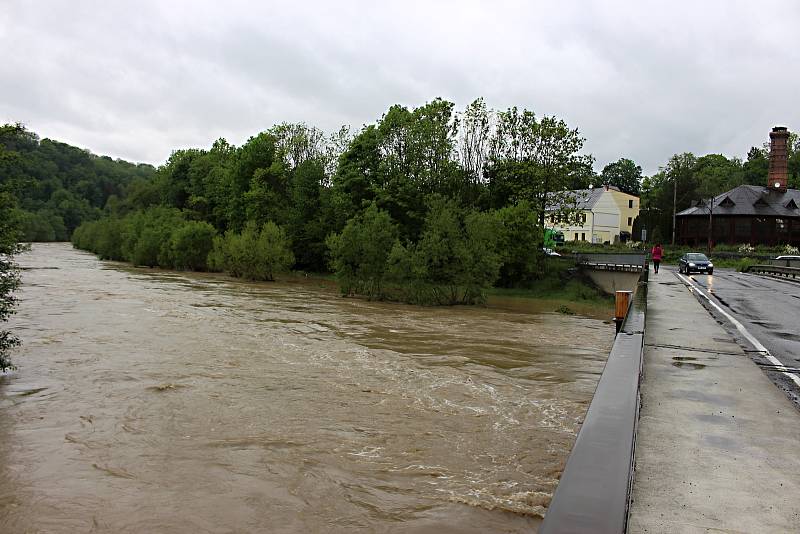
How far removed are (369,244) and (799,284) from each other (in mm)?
24517

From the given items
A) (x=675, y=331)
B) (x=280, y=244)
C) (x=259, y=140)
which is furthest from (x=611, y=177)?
(x=675, y=331)

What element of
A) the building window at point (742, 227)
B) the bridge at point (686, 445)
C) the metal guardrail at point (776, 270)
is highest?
the building window at point (742, 227)

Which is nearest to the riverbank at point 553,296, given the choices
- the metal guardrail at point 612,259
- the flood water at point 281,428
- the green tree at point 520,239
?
the green tree at point 520,239

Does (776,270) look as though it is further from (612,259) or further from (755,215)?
(755,215)

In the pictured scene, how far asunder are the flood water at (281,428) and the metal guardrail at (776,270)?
80.7 ft

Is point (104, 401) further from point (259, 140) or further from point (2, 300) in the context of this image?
point (259, 140)

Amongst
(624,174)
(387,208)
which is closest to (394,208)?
(387,208)

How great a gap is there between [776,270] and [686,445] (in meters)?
42.7

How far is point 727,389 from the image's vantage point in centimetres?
836

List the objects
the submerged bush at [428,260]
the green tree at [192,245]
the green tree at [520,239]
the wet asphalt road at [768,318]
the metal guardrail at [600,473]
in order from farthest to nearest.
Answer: the green tree at [192,245] → the green tree at [520,239] → the submerged bush at [428,260] → the wet asphalt road at [768,318] → the metal guardrail at [600,473]

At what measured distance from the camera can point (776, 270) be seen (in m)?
42.0

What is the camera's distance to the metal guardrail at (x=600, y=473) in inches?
106

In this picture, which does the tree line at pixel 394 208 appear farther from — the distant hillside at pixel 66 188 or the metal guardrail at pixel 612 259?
the distant hillside at pixel 66 188

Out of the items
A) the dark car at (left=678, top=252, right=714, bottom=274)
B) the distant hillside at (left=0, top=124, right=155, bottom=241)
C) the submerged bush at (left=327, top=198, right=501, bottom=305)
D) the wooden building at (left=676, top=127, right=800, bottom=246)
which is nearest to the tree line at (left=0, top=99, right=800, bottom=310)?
the submerged bush at (left=327, top=198, right=501, bottom=305)
